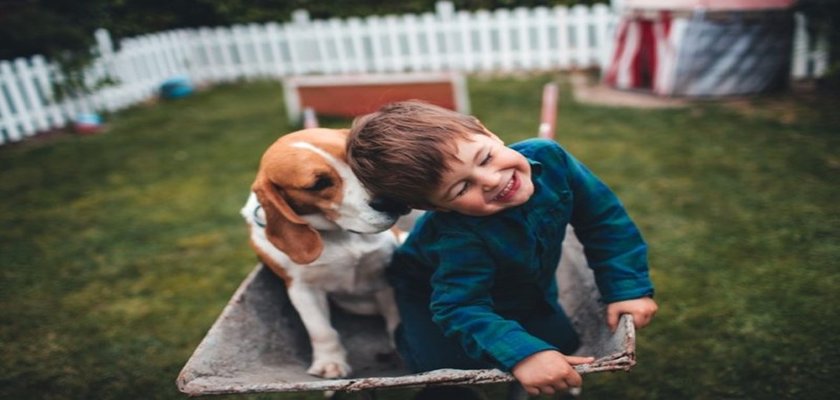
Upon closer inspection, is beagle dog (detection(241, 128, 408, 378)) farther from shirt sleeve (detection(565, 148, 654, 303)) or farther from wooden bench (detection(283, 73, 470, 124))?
wooden bench (detection(283, 73, 470, 124))

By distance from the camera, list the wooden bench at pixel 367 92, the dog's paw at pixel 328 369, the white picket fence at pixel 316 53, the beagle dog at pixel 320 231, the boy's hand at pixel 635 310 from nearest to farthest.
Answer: the boy's hand at pixel 635 310 < the beagle dog at pixel 320 231 < the dog's paw at pixel 328 369 < the wooden bench at pixel 367 92 < the white picket fence at pixel 316 53

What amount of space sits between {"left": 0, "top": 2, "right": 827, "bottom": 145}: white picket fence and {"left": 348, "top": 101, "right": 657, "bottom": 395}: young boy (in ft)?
22.0

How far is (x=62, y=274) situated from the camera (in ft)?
13.5

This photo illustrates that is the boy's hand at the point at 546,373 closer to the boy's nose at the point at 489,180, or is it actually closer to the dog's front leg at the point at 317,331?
the boy's nose at the point at 489,180

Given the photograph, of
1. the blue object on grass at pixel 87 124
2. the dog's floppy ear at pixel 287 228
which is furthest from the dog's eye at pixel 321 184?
the blue object on grass at pixel 87 124

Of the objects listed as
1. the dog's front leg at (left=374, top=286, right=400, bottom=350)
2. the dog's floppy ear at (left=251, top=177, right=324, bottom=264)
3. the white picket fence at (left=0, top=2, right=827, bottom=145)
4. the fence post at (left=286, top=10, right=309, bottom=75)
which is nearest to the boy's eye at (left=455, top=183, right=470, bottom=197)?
the dog's floppy ear at (left=251, top=177, right=324, bottom=264)

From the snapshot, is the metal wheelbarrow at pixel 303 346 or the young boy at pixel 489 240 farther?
the young boy at pixel 489 240

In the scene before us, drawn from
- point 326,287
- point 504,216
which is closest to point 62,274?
point 326,287

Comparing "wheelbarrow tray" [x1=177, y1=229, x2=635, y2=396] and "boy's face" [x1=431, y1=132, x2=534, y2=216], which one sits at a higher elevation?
"boy's face" [x1=431, y1=132, x2=534, y2=216]

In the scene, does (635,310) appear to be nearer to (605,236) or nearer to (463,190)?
(605,236)

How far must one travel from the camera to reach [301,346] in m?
2.21

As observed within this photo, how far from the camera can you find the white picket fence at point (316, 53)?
8.02 m

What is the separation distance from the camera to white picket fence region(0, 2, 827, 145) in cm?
802

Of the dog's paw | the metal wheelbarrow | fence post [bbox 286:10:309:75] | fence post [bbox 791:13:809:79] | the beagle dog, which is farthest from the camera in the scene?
fence post [bbox 286:10:309:75]
